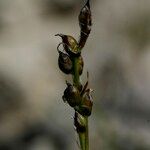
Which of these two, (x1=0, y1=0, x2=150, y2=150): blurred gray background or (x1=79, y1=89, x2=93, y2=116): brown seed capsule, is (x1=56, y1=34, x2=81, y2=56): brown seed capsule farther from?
(x1=0, y1=0, x2=150, y2=150): blurred gray background

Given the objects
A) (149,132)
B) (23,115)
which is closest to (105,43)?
(23,115)

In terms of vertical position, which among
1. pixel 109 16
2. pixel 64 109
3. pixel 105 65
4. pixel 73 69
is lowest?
pixel 73 69

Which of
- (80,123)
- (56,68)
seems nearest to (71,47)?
(80,123)

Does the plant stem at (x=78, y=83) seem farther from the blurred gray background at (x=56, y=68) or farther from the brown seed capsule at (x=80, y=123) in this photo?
the blurred gray background at (x=56, y=68)

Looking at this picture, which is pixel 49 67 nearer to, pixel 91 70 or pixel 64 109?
pixel 91 70

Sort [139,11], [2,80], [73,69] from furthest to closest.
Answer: [139,11]
[2,80]
[73,69]

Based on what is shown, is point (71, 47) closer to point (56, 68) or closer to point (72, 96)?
point (72, 96)
